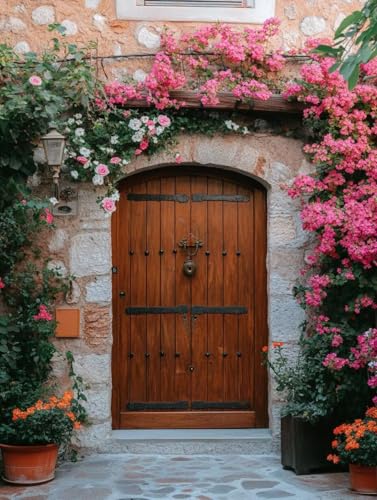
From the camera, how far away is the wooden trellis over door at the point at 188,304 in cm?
596

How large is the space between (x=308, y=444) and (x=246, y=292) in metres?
1.36

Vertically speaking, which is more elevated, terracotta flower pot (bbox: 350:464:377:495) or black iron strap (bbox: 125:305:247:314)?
black iron strap (bbox: 125:305:247:314)

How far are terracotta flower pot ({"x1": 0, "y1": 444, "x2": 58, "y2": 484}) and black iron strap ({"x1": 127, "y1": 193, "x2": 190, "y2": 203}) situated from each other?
201cm

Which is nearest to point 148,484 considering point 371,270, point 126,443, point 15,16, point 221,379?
point 126,443

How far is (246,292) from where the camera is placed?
19.8ft

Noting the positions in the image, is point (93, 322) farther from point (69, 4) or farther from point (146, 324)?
point (69, 4)

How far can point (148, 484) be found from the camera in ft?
16.0

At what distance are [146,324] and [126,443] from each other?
0.90m

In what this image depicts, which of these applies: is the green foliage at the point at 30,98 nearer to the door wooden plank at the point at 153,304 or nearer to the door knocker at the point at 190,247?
the door wooden plank at the point at 153,304

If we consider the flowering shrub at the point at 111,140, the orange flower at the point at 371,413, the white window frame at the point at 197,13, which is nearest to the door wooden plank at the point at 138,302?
the flowering shrub at the point at 111,140

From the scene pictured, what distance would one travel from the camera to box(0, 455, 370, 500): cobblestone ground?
15.3 feet

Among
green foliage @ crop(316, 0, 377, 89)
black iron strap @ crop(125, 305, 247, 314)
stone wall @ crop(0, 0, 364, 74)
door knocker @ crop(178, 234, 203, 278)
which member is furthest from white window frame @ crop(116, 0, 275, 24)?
green foliage @ crop(316, 0, 377, 89)

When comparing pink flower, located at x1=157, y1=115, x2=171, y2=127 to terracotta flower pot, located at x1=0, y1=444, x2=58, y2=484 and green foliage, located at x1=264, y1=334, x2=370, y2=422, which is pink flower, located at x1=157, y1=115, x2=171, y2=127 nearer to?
green foliage, located at x1=264, y1=334, x2=370, y2=422

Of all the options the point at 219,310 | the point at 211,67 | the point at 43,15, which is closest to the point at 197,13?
the point at 211,67
